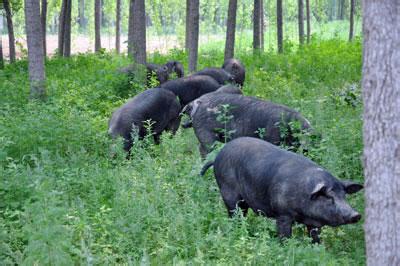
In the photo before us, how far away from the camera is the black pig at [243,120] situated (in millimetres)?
10258

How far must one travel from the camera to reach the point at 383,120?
5059mm

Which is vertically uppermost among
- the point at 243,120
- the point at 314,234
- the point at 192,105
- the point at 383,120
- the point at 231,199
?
the point at 383,120

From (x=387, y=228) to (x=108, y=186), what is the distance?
4541 mm

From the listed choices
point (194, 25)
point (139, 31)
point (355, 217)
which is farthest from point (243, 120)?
point (194, 25)

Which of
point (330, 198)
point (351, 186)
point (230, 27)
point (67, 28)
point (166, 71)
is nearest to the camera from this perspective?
point (330, 198)

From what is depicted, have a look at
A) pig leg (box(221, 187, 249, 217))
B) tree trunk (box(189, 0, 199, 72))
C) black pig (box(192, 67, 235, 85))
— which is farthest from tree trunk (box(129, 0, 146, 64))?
pig leg (box(221, 187, 249, 217))

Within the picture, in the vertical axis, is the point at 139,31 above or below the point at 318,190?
above

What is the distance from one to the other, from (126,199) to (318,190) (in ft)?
7.80

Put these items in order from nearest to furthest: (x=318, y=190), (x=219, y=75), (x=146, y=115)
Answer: (x=318, y=190), (x=146, y=115), (x=219, y=75)

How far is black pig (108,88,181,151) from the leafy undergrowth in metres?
0.32

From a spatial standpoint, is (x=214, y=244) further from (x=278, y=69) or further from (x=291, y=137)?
(x=278, y=69)

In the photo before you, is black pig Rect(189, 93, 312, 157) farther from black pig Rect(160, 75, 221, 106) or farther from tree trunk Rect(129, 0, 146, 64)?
tree trunk Rect(129, 0, 146, 64)

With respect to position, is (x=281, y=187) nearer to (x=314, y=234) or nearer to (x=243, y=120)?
(x=314, y=234)

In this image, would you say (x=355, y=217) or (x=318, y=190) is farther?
(x=318, y=190)
